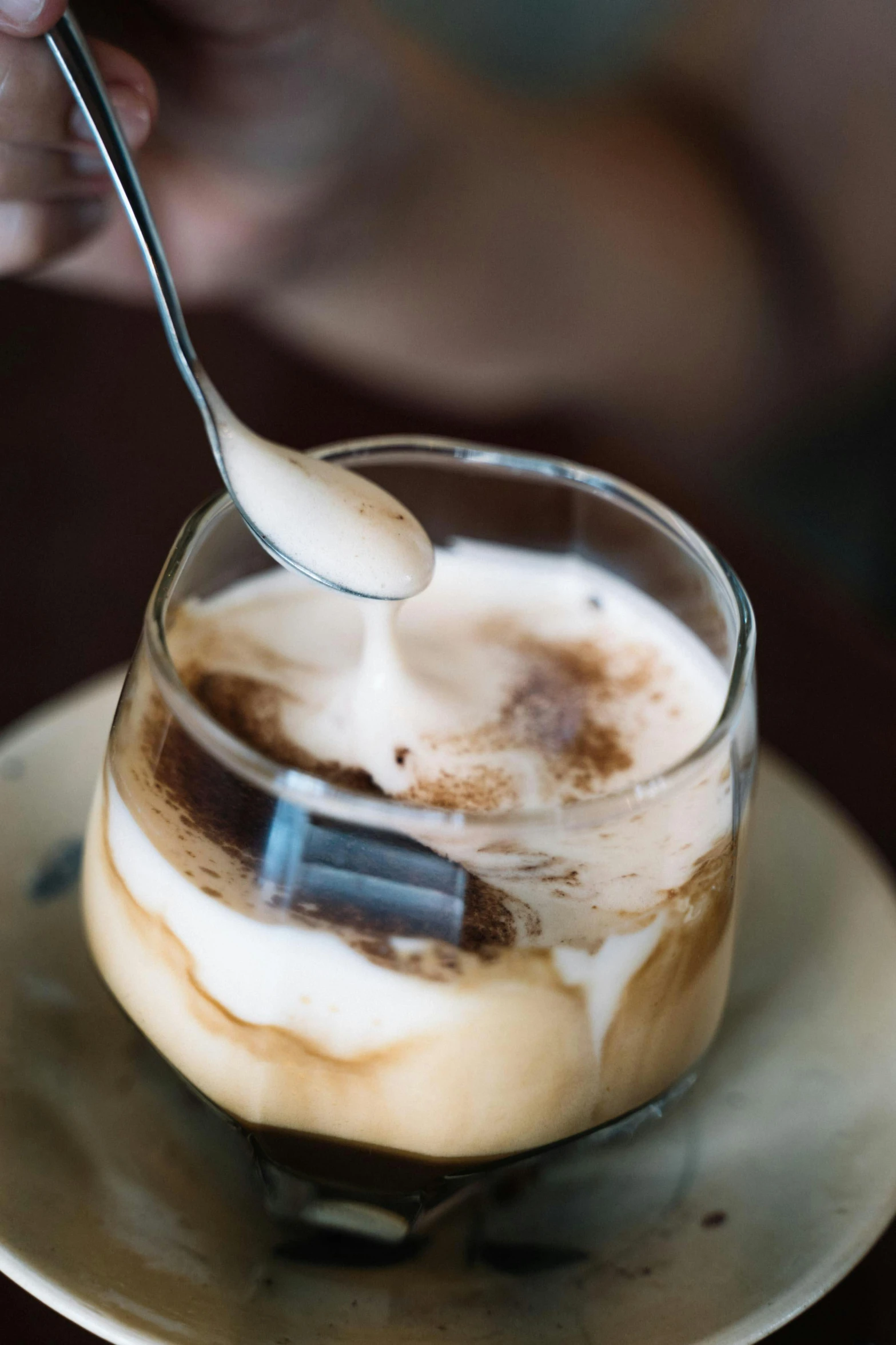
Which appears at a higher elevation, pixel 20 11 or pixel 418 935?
pixel 20 11

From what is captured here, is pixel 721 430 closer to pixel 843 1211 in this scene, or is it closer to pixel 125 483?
pixel 125 483

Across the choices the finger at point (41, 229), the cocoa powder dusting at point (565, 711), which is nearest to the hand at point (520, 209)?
the finger at point (41, 229)

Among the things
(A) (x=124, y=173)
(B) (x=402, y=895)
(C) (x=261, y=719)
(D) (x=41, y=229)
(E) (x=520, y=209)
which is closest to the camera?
(B) (x=402, y=895)

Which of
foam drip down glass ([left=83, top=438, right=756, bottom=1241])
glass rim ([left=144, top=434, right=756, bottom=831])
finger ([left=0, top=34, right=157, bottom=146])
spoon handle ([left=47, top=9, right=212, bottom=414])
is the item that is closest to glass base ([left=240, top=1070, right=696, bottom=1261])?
foam drip down glass ([left=83, top=438, right=756, bottom=1241])

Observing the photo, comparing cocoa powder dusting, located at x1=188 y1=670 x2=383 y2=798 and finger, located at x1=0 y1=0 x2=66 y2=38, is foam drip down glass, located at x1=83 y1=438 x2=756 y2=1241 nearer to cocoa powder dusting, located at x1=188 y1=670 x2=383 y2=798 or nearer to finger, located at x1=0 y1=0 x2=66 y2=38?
cocoa powder dusting, located at x1=188 y1=670 x2=383 y2=798

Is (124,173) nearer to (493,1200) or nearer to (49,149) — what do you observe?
(49,149)

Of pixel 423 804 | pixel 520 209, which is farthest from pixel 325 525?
pixel 520 209

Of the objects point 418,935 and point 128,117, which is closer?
point 418,935

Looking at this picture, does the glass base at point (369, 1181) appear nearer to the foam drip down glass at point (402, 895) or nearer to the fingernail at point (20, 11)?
the foam drip down glass at point (402, 895)
